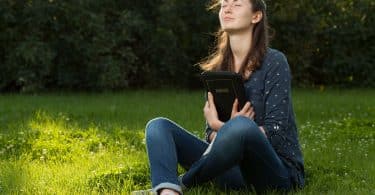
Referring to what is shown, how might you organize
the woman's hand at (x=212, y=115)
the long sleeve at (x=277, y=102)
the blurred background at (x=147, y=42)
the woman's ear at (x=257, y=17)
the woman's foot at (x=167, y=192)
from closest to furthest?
A: the woman's foot at (x=167, y=192) → the long sleeve at (x=277, y=102) → the woman's hand at (x=212, y=115) → the woman's ear at (x=257, y=17) → the blurred background at (x=147, y=42)

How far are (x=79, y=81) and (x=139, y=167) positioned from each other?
1093 cm

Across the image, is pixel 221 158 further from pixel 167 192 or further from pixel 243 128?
pixel 167 192

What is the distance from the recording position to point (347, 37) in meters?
18.3

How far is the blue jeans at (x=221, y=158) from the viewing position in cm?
404

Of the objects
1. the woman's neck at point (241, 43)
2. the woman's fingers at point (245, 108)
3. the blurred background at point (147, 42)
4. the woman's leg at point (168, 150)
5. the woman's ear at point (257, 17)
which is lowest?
the blurred background at point (147, 42)

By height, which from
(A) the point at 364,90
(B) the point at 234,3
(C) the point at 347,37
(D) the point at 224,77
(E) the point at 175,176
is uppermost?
(B) the point at 234,3

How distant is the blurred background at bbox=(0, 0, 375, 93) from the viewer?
1547cm

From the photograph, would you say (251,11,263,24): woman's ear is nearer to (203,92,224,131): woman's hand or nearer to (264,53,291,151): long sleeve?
(264,53,291,151): long sleeve

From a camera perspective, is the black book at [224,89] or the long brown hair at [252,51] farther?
the long brown hair at [252,51]

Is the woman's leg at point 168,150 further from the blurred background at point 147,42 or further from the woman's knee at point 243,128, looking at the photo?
the blurred background at point 147,42

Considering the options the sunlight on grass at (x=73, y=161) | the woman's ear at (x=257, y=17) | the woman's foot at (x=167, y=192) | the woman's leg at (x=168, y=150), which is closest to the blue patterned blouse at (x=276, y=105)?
the woman's ear at (x=257, y=17)

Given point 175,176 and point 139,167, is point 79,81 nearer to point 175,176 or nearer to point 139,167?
point 139,167

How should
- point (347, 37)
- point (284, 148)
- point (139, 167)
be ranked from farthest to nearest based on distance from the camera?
point (347, 37) → point (139, 167) → point (284, 148)

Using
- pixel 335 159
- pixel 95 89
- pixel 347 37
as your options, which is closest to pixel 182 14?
pixel 95 89
